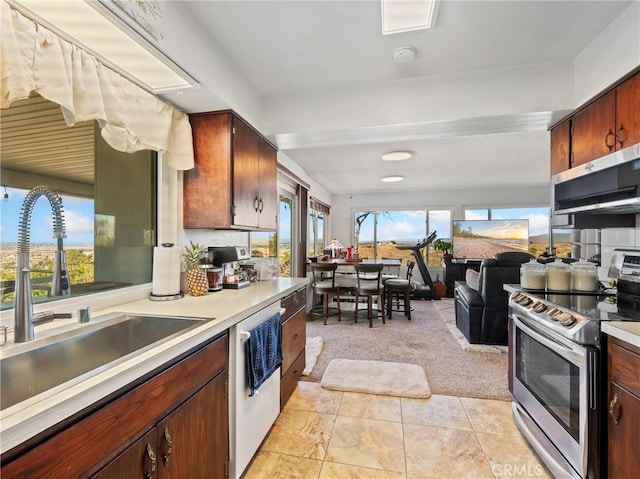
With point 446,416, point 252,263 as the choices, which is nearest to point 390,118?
point 252,263

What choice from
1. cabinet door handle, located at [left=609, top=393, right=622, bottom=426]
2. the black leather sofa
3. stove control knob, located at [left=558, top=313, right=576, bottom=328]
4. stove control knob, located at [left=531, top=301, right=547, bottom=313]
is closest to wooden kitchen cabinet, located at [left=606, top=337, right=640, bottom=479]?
cabinet door handle, located at [left=609, top=393, right=622, bottom=426]

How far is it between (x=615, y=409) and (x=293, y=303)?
178 centimetres

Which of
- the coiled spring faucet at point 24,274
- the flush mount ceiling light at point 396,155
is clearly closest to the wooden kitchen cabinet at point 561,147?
the flush mount ceiling light at point 396,155

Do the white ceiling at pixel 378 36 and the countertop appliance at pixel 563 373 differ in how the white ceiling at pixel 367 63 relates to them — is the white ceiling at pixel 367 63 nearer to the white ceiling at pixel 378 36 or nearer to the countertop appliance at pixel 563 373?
the white ceiling at pixel 378 36

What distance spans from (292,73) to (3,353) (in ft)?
7.17

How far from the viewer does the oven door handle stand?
1340 mm

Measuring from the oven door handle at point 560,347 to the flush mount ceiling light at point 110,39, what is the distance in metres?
2.38

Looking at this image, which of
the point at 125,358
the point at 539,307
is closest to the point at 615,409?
the point at 539,307

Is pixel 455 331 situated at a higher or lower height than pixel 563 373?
lower

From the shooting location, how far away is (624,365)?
1.19 m

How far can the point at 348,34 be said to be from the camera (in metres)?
1.79

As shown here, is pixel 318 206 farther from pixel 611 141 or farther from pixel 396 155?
pixel 611 141

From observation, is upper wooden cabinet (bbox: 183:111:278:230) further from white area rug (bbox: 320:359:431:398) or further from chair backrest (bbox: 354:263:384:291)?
chair backrest (bbox: 354:263:384:291)

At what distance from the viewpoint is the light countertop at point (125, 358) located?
2.08ft
